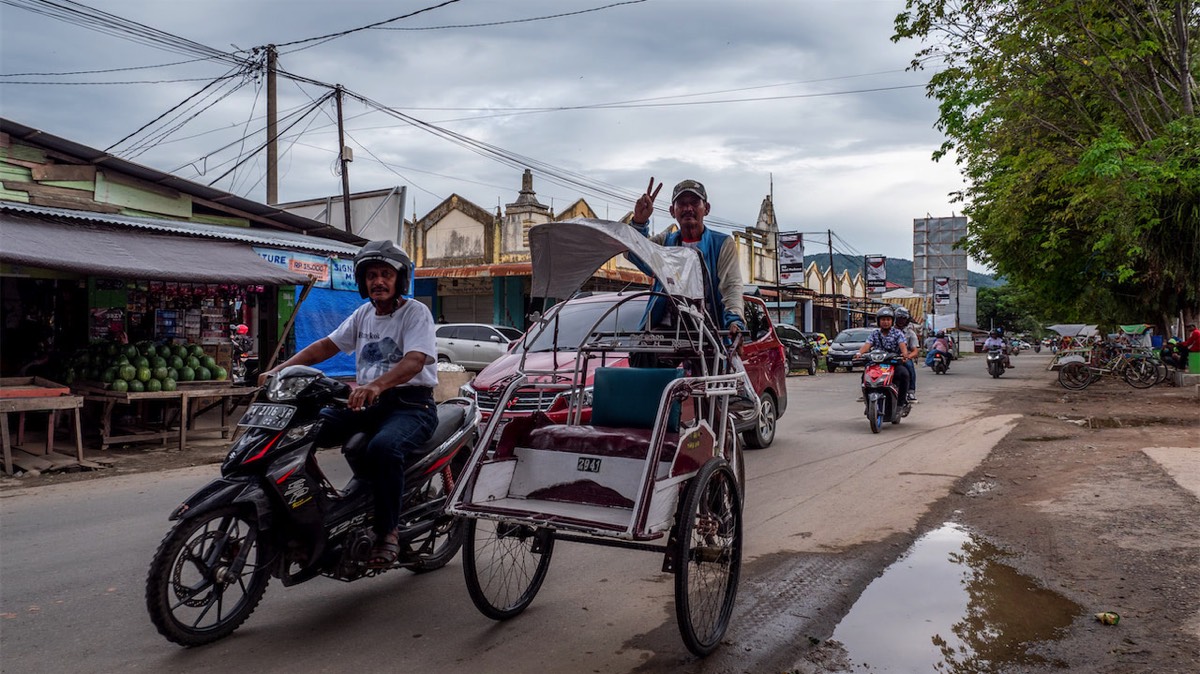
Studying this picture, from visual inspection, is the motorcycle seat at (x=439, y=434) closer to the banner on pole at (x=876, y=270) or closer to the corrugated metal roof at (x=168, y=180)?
the corrugated metal roof at (x=168, y=180)

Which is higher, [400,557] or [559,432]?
[559,432]

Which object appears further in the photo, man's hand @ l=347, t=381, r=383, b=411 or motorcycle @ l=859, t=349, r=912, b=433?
motorcycle @ l=859, t=349, r=912, b=433

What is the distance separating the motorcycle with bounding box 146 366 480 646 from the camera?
3404 mm

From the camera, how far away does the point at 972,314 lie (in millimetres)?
59281

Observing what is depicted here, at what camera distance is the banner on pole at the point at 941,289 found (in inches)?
1806

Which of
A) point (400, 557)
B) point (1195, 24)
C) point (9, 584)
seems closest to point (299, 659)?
point (400, 557)

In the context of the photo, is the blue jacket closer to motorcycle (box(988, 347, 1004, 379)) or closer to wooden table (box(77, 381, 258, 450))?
wooden table (box(77, 381, 258, 450))

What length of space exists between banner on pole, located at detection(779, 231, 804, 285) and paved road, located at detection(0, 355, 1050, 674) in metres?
27.0

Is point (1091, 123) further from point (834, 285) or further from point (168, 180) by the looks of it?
point (834, 285)

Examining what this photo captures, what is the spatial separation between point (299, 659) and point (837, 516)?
4127mm

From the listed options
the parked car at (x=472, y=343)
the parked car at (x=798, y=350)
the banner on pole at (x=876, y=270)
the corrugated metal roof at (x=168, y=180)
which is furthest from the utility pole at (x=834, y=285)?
the corrugated metal roof at (x=168, y=180)

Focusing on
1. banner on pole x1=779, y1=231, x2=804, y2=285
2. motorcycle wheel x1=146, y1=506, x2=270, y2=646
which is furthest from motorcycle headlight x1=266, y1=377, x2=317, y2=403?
banner on pole x1=779, y1=231, x2=804, y2=285

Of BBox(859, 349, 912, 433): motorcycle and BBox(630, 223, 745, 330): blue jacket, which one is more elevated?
BBox(630, 223, 745, 330): blue jacket

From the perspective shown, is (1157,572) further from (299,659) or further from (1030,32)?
(1030,32)
